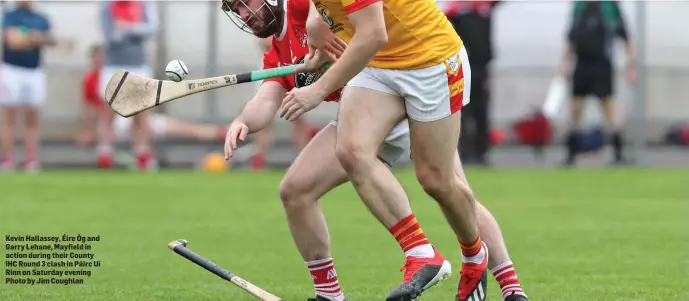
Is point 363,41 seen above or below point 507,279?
above

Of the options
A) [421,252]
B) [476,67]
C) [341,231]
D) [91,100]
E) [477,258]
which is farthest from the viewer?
[91,100]

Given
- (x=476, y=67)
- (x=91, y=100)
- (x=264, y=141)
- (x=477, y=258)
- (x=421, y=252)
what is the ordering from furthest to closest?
(x=91, y=100) → (x=476, y=67) → (x=264, y=141) → (x=477, y=258) → (x=421, y=252)

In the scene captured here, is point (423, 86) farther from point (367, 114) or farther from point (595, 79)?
point (595, 79)

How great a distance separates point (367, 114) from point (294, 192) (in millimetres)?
622

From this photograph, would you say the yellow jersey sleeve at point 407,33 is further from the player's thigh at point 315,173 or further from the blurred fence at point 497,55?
the blurred fence at point 497,55

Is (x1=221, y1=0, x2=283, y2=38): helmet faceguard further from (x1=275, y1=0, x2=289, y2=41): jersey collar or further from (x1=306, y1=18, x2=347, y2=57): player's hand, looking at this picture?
(x1=306, y1=18, x2=347, y2=57): player's hand

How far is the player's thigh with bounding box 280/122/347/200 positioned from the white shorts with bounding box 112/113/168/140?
41.6ft

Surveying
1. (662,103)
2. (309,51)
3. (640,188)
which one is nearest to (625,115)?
(662,103)

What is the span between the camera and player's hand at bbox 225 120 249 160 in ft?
20.3

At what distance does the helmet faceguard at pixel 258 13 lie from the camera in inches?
255

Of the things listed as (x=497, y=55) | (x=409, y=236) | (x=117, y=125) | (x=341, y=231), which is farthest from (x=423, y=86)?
(x=497, y=55)

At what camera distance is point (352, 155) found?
6.09m

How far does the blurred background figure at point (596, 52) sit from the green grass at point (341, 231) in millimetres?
1237

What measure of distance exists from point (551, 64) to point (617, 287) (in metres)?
13.8
